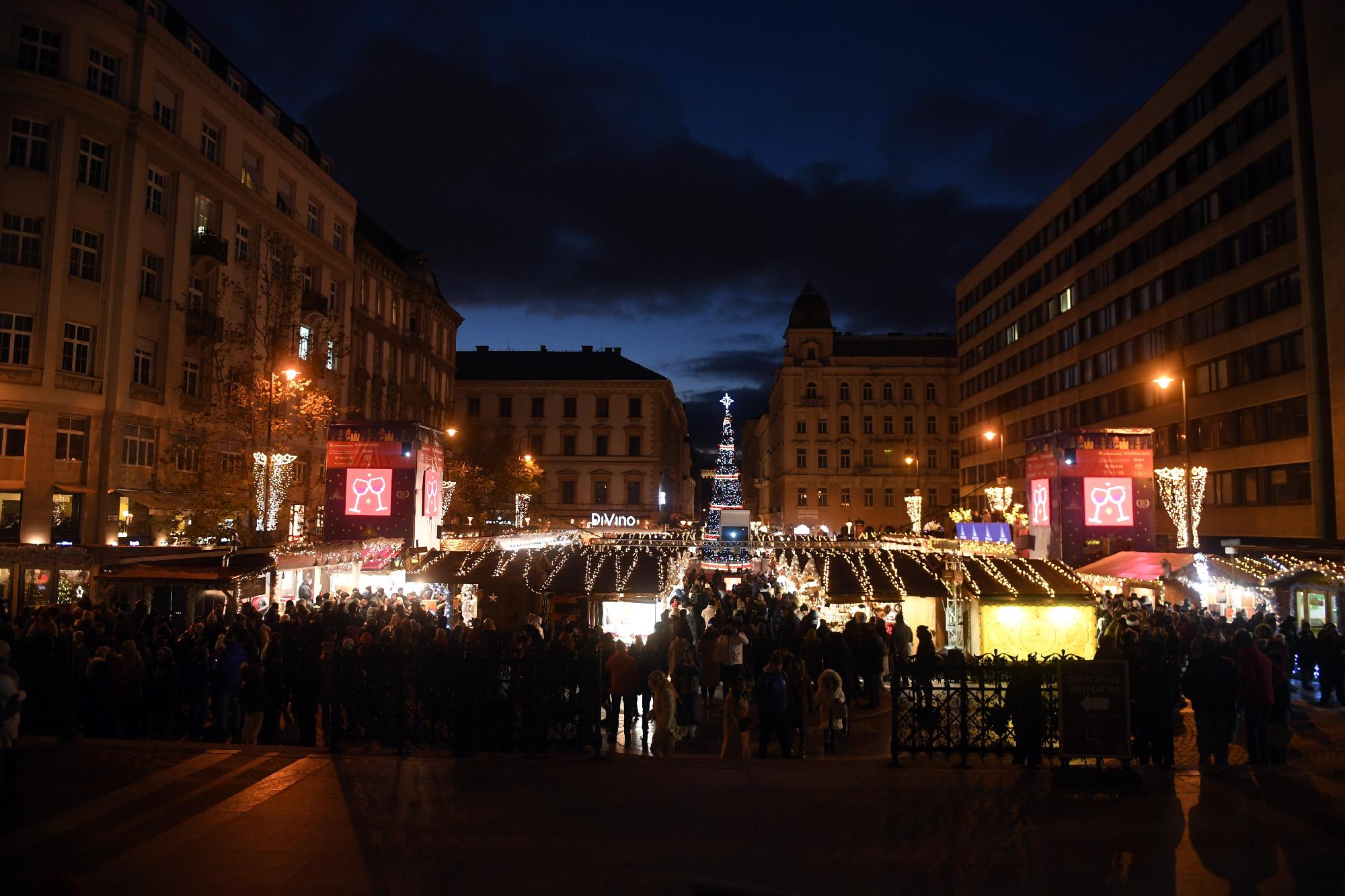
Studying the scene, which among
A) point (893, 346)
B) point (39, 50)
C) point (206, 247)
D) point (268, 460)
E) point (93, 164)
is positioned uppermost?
point (893, 346)

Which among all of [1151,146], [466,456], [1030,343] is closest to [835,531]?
[1030,343]

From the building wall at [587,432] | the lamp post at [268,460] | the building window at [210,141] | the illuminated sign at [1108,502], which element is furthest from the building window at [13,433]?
the building wall at [587,432]

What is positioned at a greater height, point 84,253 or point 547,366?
point 547,366

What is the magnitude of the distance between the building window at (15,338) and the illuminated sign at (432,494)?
12.2 meters

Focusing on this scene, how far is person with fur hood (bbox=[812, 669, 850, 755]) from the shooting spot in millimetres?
12242

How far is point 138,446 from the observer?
93.7ft

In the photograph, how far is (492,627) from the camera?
619 inches

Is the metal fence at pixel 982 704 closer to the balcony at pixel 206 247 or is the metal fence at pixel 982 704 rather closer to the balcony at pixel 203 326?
the balcony at pixel 203 326

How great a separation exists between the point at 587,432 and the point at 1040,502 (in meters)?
59.8

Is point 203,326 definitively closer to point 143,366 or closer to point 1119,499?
point 143,366

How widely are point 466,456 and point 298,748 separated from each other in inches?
1840

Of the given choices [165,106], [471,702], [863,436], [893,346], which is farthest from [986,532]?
[893,346]

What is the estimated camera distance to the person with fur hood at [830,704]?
1224 centimetres

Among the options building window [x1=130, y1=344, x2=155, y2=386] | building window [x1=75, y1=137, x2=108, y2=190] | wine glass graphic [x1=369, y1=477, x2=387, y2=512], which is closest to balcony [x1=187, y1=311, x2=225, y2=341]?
building window [x1=130, y1=344, x2=155, y2=386]
